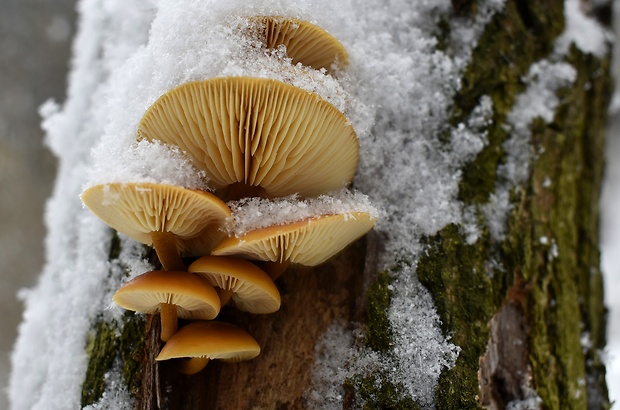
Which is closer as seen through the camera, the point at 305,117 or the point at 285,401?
the point at 305,117

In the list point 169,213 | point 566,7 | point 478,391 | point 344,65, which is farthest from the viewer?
point 566,7

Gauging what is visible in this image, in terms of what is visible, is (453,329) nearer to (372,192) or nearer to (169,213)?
(372,192)

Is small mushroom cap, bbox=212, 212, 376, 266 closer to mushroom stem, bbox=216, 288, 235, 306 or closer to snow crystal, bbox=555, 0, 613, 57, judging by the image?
mushroom stem, bbox=216, 288, 235, 306

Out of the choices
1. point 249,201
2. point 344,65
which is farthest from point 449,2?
point 249,201

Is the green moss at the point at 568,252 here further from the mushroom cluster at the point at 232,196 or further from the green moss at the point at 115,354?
the green moss at the point at 115,354

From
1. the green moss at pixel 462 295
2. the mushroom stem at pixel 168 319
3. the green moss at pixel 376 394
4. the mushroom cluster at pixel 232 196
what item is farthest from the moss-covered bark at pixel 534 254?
the mushroom stem at pixel 168 319

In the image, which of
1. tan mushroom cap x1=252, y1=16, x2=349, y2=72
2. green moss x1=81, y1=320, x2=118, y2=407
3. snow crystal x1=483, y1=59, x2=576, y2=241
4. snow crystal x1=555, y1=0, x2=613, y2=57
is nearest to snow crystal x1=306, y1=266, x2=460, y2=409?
snow crystal x1=483, y1=59, x2=576, y2=241

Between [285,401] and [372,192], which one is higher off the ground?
[372,192]

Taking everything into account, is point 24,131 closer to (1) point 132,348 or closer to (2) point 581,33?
(1) point 132,348
